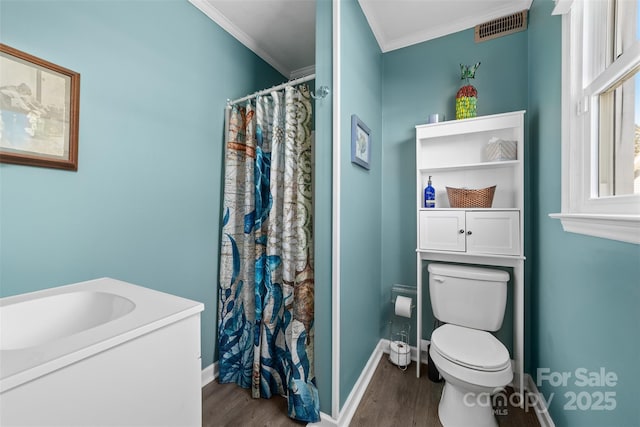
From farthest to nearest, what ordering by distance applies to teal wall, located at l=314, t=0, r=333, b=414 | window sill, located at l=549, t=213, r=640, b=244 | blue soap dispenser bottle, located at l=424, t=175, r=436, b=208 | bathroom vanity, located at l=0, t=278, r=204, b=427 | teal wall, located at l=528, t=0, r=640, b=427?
1. blue soap dispenser bottle, located at l=424, t=175, r=436, b=208
2. teal wall, located at l=314, t=0, r=333, b=414
3. teal wall, located at l=528, t=0, r=640, b=427
4. window sill, located at l=549, t=213, r=640, b=244
5. bathroom vanity, located at l=0, t=278, r=204, b=427

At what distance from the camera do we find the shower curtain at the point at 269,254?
61.1 inches

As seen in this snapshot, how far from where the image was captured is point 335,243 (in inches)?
56.6

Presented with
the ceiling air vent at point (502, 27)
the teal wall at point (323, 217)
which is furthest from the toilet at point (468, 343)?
the ceiling air vent at point (502, 27)

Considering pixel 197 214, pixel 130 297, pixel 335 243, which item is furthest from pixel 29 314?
pixel 335 243

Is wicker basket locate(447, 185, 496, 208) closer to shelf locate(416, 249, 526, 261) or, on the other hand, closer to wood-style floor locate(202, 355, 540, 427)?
shelf locate(416, 249, 526, 261)

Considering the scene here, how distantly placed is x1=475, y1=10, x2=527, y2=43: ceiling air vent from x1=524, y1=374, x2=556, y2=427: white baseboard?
2.36m

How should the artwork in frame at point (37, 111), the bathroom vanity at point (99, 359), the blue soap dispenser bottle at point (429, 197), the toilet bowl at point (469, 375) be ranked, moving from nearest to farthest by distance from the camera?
the bathroom vanity at point (99, 359)
the artwork in frame at point (37, 111)
the toilet bowl at point (469, 375)
the blue soap dispenser bottle at point (429, 197)

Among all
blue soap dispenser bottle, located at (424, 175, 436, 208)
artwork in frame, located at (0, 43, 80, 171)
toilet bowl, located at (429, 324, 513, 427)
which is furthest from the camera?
blue soap dispenser bottle, located at (424, 175, 436, 208)

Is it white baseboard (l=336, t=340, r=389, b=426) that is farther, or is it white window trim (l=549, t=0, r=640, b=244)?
white baseboard (l=336, t=340, r=389, b=426)

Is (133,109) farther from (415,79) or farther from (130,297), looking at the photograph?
(415,79)

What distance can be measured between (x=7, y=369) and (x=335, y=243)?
1161 mm

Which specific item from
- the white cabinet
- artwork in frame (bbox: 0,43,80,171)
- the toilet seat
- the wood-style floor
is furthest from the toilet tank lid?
artwork in frame (bbox: 0,43,80,171)

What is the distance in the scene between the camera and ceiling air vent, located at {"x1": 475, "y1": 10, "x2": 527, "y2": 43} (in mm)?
1823

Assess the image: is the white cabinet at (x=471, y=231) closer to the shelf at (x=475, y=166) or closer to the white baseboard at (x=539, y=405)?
the shelf at (x=475, y=166)
